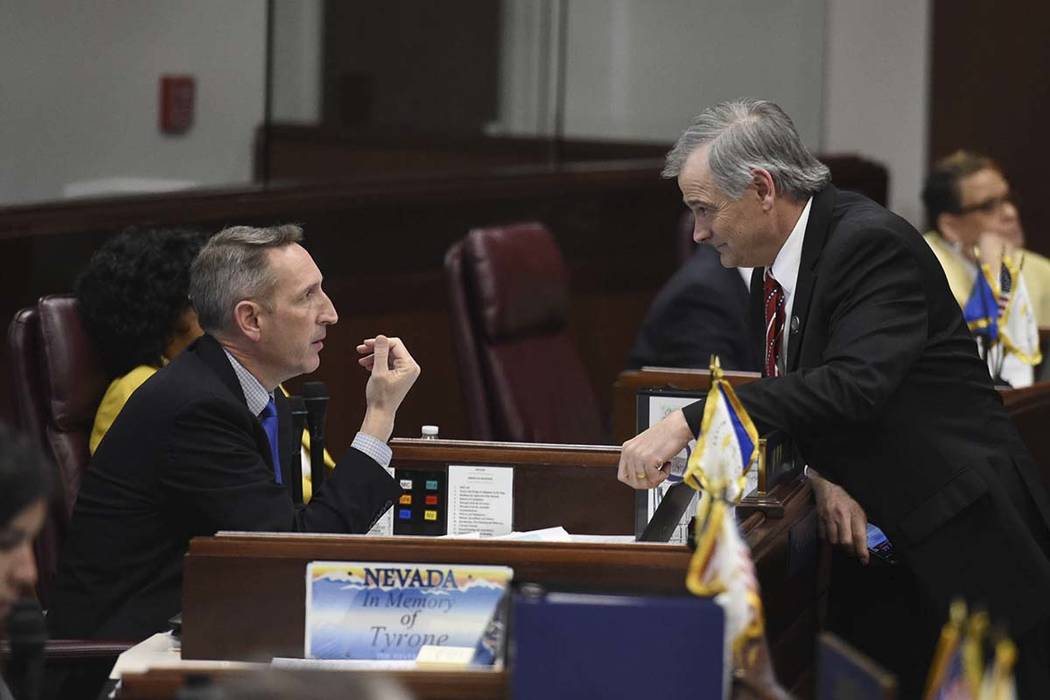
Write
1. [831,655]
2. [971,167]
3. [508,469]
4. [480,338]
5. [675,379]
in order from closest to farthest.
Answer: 1. [831,655]
2. [508,469]
3. [675,379]
4. [480,338]
5. [971,167]

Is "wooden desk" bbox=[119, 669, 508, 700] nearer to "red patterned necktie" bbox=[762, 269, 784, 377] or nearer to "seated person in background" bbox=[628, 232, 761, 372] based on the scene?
"red patterned necktie" bbox=[762, 269, 784, 377]

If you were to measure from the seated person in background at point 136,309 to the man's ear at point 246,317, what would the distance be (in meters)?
0.29

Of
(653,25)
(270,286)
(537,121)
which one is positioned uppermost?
(653,25)

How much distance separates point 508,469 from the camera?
273 centimetres

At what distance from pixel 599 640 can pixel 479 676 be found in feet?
0.54

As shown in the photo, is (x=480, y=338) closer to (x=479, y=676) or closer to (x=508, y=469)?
(x=508, y=469)

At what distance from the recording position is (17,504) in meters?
1.71

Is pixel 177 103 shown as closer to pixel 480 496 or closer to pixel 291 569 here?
pixel 480 496

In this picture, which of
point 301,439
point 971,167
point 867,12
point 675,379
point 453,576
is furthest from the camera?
point 867,12

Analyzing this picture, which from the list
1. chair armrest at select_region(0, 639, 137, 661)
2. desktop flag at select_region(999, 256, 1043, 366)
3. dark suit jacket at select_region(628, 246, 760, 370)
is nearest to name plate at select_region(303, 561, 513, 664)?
chair armrest at select_region(0, 639, 137, 661)

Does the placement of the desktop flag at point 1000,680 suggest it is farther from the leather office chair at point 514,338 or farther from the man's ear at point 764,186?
the leather office chair at point 514,338

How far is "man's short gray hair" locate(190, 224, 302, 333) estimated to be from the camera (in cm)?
277

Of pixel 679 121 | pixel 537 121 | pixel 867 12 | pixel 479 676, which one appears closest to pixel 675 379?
pixel 479 676

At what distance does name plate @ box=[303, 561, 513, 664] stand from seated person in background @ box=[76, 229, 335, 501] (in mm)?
833
